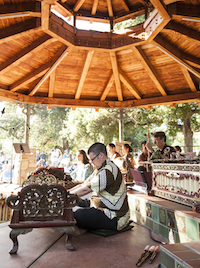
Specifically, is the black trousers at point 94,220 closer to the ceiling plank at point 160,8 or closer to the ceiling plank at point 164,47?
the ceiling plank at point 160,8

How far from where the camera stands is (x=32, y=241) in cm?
277

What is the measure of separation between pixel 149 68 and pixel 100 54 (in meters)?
1.48

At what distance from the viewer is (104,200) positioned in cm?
285

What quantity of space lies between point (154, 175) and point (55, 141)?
65.7 ft

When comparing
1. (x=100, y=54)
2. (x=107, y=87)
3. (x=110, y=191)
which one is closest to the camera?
(x=110, y=191)

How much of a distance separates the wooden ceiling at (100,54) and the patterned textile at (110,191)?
3012 millimetres

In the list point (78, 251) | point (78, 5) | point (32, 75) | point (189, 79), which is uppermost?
point (78, 5)

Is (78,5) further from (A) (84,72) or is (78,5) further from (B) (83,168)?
(B) (83,168)

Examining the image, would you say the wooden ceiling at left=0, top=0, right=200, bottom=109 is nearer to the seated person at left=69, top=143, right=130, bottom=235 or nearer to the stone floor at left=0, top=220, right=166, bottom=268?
the seated person at left=69, top=143, right=130, bottom=235

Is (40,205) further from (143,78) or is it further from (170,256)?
(143,78)

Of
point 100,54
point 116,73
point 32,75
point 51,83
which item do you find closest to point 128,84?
point 116,73

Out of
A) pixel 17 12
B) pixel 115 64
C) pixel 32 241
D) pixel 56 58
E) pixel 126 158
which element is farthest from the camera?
pixel 115 64

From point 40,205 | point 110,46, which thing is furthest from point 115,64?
point 40,205

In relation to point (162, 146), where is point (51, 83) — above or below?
above
